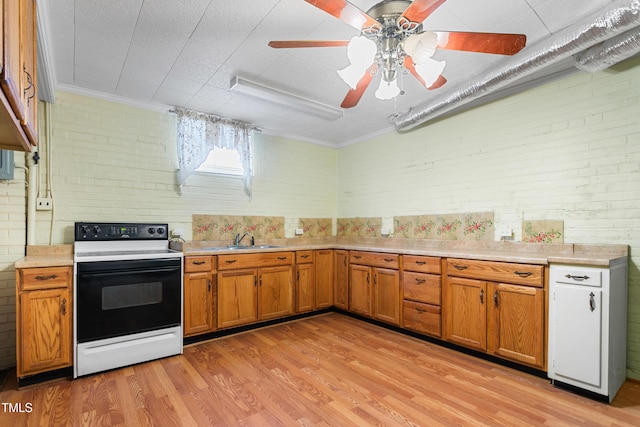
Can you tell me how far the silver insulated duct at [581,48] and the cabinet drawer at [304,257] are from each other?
8.03 feet

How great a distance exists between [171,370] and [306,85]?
2834 millimetres

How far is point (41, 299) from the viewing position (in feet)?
7.97

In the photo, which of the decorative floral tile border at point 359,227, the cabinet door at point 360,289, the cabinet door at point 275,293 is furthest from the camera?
the decorative floral tile border at point 359,227

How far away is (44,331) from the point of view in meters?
2.43

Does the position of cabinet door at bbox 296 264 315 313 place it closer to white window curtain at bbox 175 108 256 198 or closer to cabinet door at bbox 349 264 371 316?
cabinet door at bbox 349 264 371 316

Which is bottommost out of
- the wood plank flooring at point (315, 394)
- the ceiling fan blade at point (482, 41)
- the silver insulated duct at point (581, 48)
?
the wood plank flooring at point (315, 394)

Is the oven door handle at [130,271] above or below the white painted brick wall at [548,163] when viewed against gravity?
below

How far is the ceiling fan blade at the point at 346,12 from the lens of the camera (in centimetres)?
146

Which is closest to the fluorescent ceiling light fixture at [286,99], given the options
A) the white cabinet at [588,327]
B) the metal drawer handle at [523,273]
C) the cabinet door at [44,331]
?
the cabinet door at [44,331]

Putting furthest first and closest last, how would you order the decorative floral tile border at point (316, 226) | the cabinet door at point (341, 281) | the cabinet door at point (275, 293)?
the decorative floral tile border at point (316, 226) → the cabinet door at point (341, 281) → the cabinet door at point (275, 293)

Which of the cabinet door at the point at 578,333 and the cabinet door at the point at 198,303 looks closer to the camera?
the cabinet door at the point at 578,333

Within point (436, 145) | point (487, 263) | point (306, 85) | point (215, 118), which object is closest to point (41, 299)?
point (215, 118)

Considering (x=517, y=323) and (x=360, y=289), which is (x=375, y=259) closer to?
(x=360, y=289)

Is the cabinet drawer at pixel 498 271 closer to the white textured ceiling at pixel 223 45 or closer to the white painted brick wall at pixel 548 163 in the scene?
the white painted brick wall at pixel 548 163
